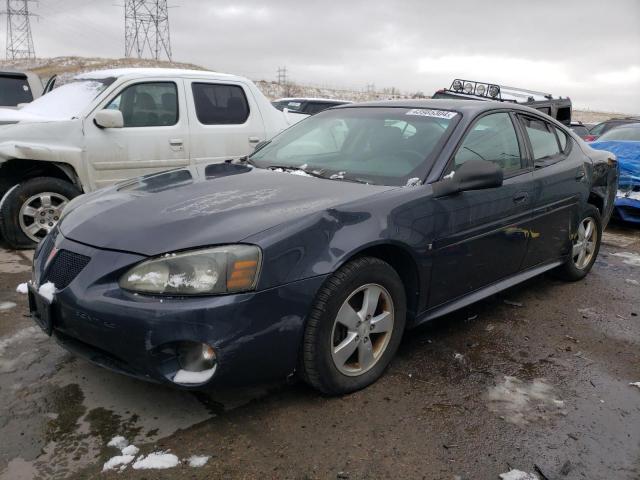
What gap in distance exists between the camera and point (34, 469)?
7.25ft

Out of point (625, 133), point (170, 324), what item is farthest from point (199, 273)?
point (625, 133)

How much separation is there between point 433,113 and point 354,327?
5.34ft

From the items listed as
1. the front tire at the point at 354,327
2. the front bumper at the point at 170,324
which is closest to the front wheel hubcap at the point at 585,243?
the front tire at the point at 354,327

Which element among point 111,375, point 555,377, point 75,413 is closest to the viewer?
point 75,413

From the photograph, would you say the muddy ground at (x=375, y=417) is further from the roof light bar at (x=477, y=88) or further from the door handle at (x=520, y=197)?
the roof light bar at (x=477, y=88)

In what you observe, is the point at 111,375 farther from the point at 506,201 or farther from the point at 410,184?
the point at 506,201

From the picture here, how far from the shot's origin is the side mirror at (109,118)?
516 cm

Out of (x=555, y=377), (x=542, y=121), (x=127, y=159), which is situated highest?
(x=542, y=121)

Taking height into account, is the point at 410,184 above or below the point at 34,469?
above

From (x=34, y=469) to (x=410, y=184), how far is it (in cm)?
225

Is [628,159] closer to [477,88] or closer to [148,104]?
[477,88]

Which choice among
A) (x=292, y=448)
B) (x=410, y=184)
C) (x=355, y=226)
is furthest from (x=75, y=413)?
(x=410, y=184)

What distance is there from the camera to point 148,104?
571cm

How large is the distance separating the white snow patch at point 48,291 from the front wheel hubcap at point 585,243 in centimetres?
396
